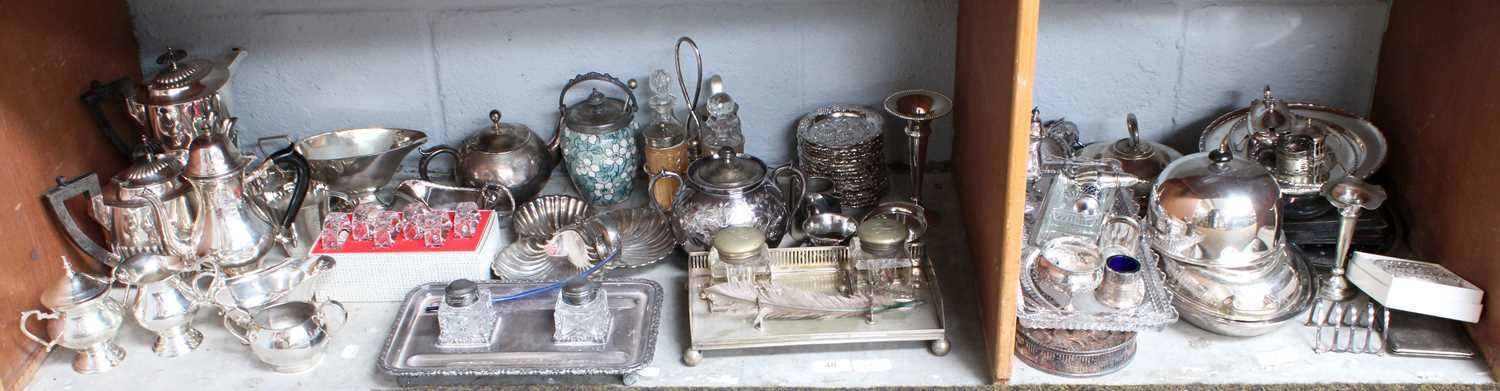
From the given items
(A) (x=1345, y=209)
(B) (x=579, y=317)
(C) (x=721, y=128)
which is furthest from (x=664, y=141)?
(A) (x=1345, y=209)

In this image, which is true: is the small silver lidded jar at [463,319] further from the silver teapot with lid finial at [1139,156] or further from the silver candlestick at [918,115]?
the silver teapot with lid finial at [1139,156]

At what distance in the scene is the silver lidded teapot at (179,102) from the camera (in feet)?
5.32

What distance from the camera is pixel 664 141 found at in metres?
1.77

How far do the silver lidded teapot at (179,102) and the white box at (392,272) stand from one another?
0.25m

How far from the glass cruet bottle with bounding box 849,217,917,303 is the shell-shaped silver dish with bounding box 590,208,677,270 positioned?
280 mm

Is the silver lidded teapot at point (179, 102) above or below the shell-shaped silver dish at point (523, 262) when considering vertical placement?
above

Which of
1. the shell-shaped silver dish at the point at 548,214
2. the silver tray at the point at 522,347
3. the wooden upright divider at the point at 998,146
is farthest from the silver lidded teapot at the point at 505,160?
A: the wooden upright divider at the point at 998,146

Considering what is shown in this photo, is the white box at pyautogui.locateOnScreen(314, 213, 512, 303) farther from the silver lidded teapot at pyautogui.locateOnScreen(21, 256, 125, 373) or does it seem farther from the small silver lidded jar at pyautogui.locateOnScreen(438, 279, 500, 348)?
the silver lidded teapot at pyautogui.locateOnScreen(21, 256, 125, 373)

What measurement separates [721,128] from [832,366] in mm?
514

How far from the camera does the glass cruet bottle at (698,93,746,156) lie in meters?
1.79

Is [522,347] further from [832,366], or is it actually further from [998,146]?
[998,146]

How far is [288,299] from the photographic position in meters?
1.54

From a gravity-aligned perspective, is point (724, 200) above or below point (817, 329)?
above

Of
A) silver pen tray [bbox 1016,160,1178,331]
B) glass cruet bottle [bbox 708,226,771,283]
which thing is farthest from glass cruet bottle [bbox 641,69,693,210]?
silver pen tray [bbox 1016,160,1178,331]
